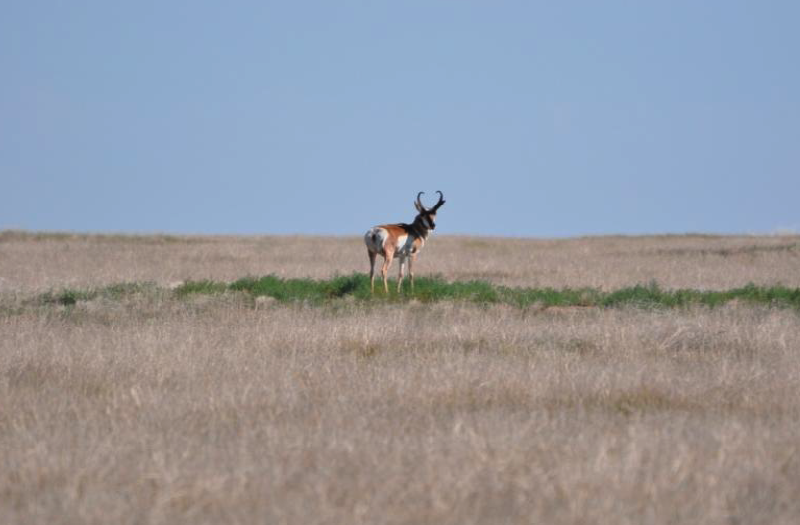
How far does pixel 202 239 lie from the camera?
137ft

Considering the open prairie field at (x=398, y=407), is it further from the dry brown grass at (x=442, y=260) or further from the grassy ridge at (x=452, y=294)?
the dry brown grass at (x=442, y=260)

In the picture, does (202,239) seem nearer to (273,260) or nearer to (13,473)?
(273,260)

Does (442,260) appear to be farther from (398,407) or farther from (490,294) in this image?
(398,407)

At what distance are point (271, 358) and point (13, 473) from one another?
4380mm

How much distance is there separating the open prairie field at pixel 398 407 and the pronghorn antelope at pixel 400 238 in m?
1.50

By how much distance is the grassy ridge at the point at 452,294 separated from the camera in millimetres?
16141

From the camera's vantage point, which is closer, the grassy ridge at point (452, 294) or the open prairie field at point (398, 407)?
the open prairie field at point (398, 407)

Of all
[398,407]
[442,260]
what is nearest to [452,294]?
[398,407]

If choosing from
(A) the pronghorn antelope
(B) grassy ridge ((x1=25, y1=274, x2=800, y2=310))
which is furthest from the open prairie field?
(A) the pronghorn antelope

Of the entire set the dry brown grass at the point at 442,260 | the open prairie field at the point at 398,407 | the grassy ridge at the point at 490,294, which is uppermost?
the dry brown grass at the point at 442,260

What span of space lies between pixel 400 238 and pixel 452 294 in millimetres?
Result: 2083

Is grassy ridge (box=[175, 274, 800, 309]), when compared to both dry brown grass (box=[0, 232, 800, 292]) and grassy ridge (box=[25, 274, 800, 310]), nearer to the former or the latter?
grassy ridge (box=[25, 274, 800, 310])

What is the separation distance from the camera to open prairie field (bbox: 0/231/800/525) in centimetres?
562

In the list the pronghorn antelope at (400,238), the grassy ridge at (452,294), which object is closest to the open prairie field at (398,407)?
the grassy ridge at (452,294)
